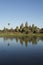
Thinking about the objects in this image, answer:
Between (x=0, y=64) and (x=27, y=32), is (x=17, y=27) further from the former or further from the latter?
(x=0, y=64)

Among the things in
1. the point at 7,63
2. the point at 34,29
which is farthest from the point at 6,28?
the point at 7,63

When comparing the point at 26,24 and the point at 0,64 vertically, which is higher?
the point at 26,24

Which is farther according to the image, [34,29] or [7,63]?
[34,29]

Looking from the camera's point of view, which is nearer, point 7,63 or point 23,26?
point 7,63

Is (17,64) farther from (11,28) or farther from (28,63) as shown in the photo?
(11,28)

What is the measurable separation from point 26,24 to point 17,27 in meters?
8.77

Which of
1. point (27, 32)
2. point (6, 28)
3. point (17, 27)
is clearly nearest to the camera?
point (27, 32)

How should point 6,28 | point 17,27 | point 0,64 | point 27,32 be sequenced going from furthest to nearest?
point 6,28, point 17,27, point 27,32, point 0,64

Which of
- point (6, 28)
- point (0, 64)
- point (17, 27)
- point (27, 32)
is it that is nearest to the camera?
point (0, 64)

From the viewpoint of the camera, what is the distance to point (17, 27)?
121125 millimetres

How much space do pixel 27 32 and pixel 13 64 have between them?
9724 cm

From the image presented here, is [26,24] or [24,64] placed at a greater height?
[26,24]

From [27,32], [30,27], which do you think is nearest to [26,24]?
[30,27]

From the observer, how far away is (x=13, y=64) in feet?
52.6
